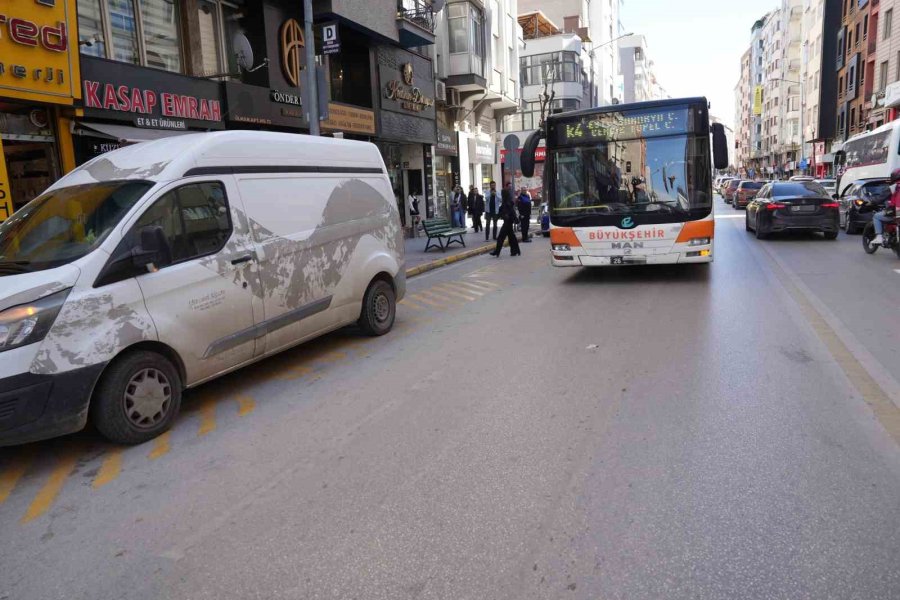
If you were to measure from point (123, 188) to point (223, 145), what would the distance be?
0.96 metres

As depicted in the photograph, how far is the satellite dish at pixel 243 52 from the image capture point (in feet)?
48.9

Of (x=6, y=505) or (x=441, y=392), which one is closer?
(x=6, y=505)

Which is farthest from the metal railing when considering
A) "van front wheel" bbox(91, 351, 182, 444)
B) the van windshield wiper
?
"van front wheel" bbox(91, 351, 182, 444)

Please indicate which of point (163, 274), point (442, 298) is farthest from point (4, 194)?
point (163, 274)

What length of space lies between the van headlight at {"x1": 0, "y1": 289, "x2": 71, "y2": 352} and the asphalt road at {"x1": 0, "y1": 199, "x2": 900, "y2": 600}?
0.94m

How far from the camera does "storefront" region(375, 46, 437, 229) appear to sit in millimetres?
21766

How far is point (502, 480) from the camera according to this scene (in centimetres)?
382

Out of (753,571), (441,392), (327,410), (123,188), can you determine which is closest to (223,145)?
(123,188)

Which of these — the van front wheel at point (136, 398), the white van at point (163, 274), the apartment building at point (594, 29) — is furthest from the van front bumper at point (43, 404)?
the apartment building at point (594, 29)

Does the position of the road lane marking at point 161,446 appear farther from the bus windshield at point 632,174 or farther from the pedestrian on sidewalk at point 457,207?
the pedestrian on sidewalk at point 457,207

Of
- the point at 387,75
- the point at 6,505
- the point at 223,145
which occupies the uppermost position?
the point at 387,75

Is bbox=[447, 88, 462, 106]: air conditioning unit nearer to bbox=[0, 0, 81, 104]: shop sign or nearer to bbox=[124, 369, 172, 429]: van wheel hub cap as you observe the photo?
bbox=[0, 0, 81, 104]: shop sign

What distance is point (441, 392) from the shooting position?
5.59m

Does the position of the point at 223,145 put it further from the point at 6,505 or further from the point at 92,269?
the point at 6,505
